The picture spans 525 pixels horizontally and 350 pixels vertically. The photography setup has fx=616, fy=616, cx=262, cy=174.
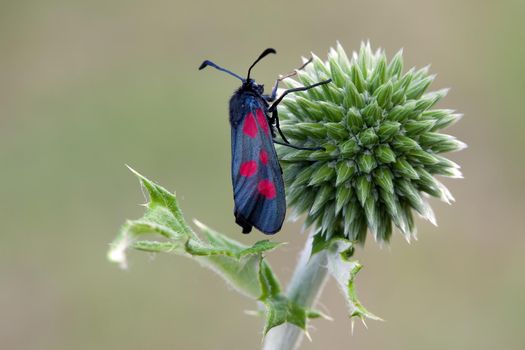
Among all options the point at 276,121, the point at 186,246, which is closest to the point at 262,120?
the point at 276,121

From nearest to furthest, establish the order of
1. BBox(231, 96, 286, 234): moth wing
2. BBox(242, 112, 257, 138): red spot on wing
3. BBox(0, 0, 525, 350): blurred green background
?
BBox(231, 96, 286, 234): moth wing
BBox(242, 112, 257, 138): red spot on wing
BBox(0, 0, 525, 350): blurred green background

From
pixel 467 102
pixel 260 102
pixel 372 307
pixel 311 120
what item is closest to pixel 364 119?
pixel 311 120

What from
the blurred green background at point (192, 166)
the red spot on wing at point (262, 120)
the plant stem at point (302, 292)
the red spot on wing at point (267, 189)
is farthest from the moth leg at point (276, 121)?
the blurred green background at point (192, 166)

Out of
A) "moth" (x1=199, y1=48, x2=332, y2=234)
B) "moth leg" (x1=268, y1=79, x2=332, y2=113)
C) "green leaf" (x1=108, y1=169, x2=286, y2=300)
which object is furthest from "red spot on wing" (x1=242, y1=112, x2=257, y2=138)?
"green leaf" (x1=108, y1=169, x2=286, y2=300)

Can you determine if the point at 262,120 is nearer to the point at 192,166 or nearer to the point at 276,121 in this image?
the point at 276,121

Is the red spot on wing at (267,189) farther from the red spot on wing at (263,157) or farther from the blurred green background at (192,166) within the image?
the blurred green background at (192,166)

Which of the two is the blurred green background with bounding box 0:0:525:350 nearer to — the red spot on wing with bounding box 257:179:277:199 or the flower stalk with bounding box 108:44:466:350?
the flower stalk with bounding box 108:44:466:350

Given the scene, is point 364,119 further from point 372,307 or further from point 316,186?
point 372,307
